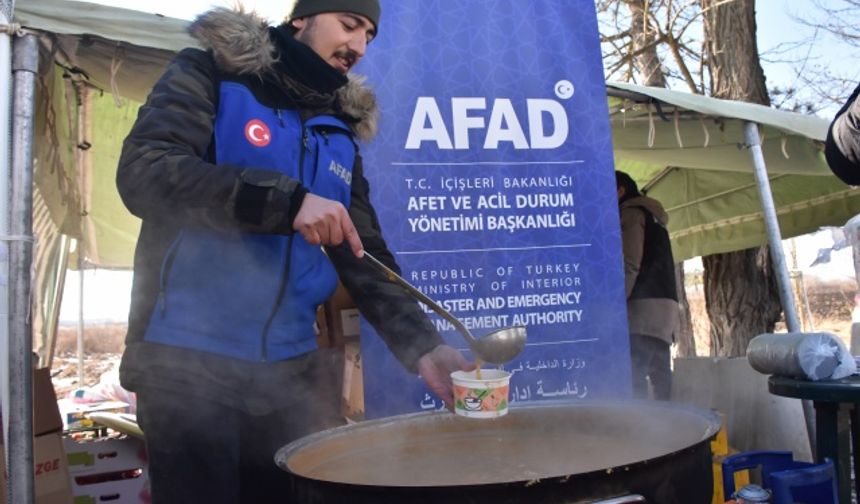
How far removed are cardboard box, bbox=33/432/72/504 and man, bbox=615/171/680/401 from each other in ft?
10.1

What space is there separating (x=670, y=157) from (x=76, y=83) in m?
3.50

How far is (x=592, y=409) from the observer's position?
198 cm

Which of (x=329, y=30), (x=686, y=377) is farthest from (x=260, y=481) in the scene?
(x=686, y=377)

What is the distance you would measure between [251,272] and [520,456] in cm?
86

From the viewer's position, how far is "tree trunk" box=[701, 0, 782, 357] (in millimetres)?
5855

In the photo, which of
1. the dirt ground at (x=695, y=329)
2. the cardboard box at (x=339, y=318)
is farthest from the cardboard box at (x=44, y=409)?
the dirt ground at (x=695, y=329)

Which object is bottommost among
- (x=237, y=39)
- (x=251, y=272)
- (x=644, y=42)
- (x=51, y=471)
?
(x=51, y=471)

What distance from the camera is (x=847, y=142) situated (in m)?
2.25

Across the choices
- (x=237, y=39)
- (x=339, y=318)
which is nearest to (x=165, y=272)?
(x=237, y=39)

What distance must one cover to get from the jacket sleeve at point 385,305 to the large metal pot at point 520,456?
8.2 inches

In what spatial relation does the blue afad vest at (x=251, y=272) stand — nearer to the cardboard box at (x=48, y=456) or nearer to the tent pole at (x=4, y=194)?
the tent pole at (x=4, y=194)

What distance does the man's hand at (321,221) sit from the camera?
1.41 m

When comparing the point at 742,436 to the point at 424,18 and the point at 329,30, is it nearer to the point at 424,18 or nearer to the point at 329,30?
the point at 424,18

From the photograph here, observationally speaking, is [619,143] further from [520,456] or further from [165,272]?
[165,272]
